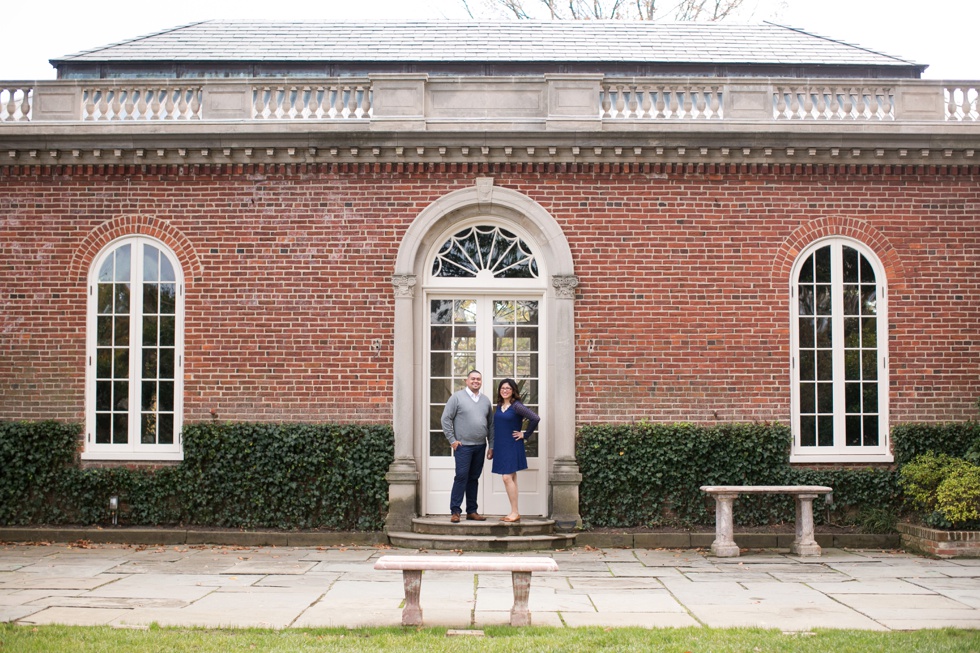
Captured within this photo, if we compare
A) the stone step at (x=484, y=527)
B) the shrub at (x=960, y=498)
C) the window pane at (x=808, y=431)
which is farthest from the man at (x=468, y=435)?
the shrub at (x=960, y=498)

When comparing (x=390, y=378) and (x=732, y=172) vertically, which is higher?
(x=732, y=172)

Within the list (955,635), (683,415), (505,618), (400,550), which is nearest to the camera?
(955,635)

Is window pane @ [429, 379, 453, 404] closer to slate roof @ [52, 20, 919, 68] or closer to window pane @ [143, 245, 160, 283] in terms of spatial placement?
window pane @ [143, 245, 160, 283]

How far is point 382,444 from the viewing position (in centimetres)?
1088

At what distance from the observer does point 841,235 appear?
11.3m

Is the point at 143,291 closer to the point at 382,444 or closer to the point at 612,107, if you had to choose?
the point at 382,444

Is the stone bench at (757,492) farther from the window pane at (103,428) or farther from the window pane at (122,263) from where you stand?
the window pane at (122,263)

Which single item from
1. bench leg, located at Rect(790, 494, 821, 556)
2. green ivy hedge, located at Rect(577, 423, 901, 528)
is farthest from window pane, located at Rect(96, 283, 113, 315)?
bench leg, located at Rect(790, 494, 821, 556)

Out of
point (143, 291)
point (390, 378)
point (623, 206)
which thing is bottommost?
point (390, 378)

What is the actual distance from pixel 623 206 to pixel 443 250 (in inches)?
88.2

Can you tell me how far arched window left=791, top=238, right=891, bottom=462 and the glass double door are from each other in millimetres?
3158

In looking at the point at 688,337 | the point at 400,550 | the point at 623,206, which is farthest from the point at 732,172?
the point at 400,550

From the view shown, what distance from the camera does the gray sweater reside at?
10.5m

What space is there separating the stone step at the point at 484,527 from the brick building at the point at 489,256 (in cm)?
54
